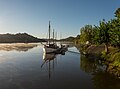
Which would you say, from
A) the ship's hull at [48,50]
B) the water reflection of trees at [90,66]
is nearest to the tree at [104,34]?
the water reflection of trees at [90,66]

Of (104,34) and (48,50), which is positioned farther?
(48,50)

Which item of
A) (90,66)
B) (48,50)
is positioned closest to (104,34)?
(90,66)

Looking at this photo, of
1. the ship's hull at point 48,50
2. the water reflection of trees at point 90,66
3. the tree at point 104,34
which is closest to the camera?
the water reflection of trees at point 90,66

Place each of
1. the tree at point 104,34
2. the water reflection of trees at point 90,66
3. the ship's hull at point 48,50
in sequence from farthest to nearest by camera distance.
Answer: the ship's hull at point 48,50 < the tree at point 104,34 < the water reflection of trees at point 90,66

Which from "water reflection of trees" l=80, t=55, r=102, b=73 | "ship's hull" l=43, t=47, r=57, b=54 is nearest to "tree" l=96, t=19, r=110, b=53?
"water reflection of trees" l=80, t=55, r=102, b=73

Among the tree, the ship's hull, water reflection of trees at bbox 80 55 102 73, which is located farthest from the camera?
the ship's hull

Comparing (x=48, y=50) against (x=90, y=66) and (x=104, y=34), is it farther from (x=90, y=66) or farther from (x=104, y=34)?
(x=90, y=66)

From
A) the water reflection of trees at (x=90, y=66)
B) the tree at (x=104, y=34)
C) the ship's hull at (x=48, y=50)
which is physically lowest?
the water reflection of trees at (x=90, y=66)

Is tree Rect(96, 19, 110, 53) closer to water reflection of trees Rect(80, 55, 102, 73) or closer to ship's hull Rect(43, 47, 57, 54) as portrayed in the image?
water reflection of trees Rect(80, 55, 102, 73)

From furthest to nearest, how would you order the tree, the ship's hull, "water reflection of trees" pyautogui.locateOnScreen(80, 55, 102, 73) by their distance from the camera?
the ship's hull
the tree
"water reflection of trees" pyautogui.locateOnScreen(80, 55, 102, 73)

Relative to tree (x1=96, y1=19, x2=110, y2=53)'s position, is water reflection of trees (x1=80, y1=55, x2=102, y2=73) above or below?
below

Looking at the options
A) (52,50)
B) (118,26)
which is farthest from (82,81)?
(52,50)

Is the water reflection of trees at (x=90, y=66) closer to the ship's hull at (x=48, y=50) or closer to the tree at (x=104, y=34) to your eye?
the tree at (x=104, y=34)

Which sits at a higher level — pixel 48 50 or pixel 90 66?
pixel 48 50
